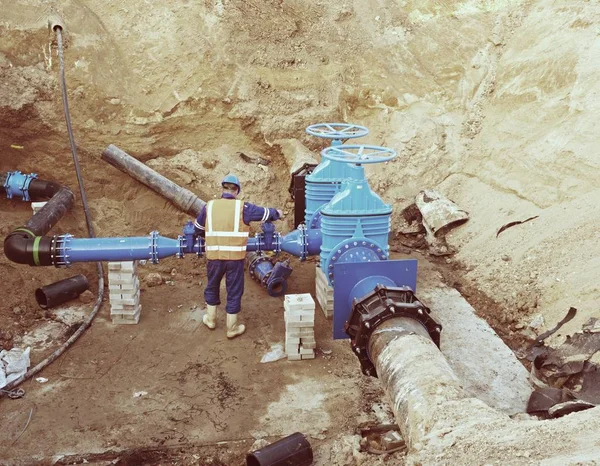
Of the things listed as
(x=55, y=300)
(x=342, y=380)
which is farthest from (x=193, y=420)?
(x=55, y=300)

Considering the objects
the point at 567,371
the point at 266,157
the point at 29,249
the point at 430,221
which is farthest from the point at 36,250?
the point at 567,371

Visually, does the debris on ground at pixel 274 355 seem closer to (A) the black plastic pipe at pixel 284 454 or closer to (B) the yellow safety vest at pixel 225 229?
(B) the yellow safety vest at pixel 225 229

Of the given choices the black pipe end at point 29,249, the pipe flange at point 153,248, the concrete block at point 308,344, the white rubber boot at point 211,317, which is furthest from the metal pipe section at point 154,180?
the concrete block at point 308,344

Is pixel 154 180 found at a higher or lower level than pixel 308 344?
higher

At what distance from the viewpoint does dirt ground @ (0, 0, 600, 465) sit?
17.6 ft

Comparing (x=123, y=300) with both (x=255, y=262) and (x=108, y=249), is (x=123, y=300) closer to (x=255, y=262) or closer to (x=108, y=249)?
(x=108, y=249)

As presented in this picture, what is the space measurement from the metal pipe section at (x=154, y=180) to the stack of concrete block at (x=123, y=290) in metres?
1.90

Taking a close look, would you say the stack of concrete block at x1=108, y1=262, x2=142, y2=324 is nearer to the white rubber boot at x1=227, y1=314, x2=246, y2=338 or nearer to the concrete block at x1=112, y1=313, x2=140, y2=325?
the concrete block at x1=112, y1=313, x2=140, y2=325

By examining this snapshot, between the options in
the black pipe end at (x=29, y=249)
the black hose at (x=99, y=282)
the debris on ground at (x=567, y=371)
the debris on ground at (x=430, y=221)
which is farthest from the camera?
the debris on ground at (x=430, y=221)

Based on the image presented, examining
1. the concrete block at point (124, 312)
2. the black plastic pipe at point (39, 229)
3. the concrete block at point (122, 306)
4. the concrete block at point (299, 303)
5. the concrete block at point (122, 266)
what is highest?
the black plastic pipe at point (39, 229)

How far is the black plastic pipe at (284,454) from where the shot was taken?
4.47 m

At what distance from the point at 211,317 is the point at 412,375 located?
3.25 meters

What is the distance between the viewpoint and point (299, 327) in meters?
6.02

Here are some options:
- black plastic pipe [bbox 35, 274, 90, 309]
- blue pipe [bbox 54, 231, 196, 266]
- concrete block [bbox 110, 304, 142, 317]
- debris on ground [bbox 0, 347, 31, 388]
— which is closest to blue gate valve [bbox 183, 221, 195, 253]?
blue pipe [bbox 54, 231, 196, 266]
